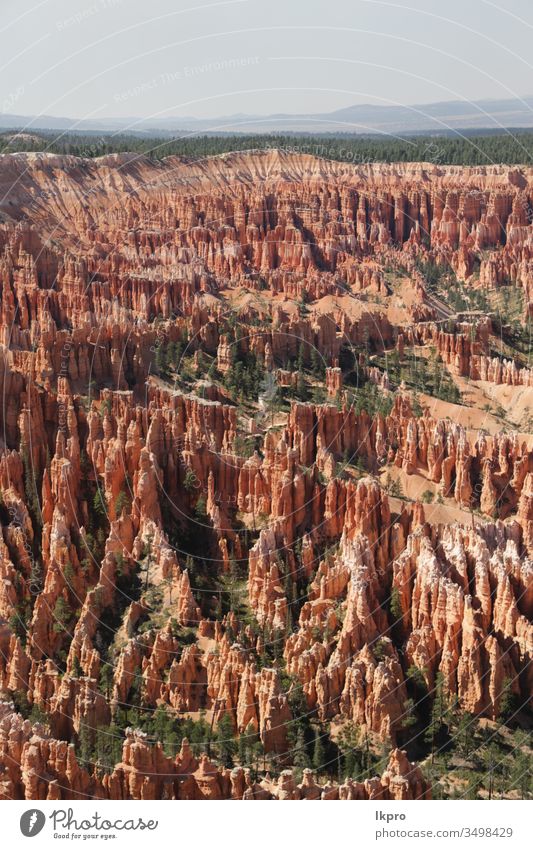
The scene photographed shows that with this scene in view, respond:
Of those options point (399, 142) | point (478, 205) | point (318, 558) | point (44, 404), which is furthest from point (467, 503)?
point (399, 142)

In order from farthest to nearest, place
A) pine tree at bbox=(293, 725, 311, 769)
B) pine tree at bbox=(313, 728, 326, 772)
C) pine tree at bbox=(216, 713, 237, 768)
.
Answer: pine tree at bbox=(216, 713, 237, 768) → pine tree at bbox=(293, 725, 311, 769) → pine tree at bbox=(313, 728, 326, 772)

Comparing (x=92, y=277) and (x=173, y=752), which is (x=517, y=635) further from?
(x=92, y=277)
